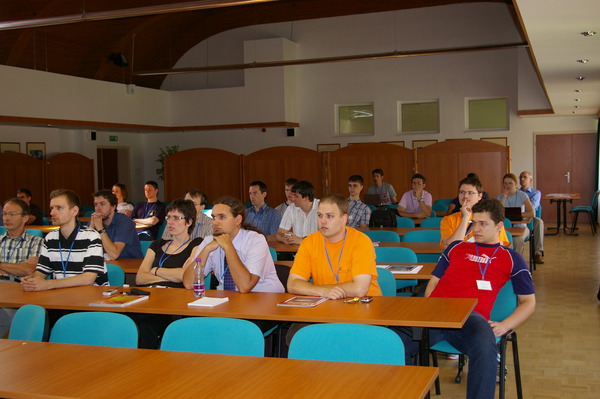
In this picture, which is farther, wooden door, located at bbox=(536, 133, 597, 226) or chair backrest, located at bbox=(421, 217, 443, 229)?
wooden door, located at bbox=(536, 133, 597, 226)

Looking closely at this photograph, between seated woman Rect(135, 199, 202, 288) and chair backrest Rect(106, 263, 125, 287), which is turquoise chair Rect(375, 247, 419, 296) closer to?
seated woman Rect(135, 199, 202, 288)

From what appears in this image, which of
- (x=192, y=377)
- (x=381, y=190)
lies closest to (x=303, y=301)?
(x=192, y=377)

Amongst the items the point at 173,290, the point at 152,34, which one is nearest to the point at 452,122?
the point at 152,34

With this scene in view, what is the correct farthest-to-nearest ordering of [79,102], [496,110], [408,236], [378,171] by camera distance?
[496,110], [79,102], [378,171], [408,236]

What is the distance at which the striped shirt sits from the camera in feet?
16.1

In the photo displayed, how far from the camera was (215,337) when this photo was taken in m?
3.30

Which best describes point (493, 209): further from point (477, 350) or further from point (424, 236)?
point (424, 236)

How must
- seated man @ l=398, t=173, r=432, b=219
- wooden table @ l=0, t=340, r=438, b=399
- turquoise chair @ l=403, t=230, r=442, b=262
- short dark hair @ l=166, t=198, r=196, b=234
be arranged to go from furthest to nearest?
seated man @ l=398, t=173, r=432, b=219 < turquoise chair @ l=403, t=230, r=442, b=262 < short dark hair @ l=166, t=198, r=196, b=234 < wooden table @ l=0, t=340, r=438, b=399

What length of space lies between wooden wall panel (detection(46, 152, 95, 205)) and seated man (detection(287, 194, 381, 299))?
11.1m

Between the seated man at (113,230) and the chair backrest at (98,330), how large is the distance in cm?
286

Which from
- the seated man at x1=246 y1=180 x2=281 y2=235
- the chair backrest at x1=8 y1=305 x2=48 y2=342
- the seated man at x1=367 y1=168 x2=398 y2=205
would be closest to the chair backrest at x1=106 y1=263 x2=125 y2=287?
the chair backrest at x1=8 y1=305 x2=48 y2=342

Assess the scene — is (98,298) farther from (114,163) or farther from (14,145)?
(114,163)

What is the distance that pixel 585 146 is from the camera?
1630cm

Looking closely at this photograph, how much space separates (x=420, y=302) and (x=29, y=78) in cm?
1093
